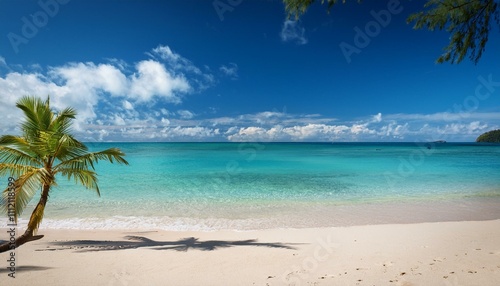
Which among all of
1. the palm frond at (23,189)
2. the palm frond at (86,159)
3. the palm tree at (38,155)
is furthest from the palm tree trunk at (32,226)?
the palm frond at (86,159)

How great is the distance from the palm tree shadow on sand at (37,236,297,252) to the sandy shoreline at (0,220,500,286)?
28 millimetres

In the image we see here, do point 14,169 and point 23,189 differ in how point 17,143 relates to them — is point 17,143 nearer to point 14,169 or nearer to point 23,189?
point 14,169

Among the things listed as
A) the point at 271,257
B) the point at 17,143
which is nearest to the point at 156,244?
the point at 271,257

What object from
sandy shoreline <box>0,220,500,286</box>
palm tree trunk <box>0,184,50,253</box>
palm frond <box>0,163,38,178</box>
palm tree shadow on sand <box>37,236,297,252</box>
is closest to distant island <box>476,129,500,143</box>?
sandy shoreline <box>0,220,500,286</box>

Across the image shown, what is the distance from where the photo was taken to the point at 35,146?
6.17 m

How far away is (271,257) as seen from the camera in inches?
251

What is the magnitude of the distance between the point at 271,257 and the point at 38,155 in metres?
6.24

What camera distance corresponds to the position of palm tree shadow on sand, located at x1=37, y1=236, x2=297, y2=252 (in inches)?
283

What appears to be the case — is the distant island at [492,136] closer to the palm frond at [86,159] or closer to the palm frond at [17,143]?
the palm frond at [86,159]

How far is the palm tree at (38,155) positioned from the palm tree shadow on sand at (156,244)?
1287 mm

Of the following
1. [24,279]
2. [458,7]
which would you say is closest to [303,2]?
[458,7]

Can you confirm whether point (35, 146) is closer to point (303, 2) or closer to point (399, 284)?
point (303, 2)

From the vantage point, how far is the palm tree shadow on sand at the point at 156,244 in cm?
720

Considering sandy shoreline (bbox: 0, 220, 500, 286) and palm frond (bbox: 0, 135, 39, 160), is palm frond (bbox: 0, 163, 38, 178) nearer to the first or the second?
palm frond (bbox: 0, 135, 39, 160)
